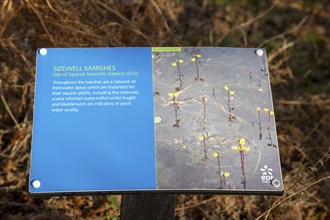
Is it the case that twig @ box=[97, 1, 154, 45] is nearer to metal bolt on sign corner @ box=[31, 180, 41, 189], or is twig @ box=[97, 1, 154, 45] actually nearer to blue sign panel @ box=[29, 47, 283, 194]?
blue sign panel @ box=[29, 47, 283, 194]

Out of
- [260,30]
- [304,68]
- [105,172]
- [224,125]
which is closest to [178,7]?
[260,30]

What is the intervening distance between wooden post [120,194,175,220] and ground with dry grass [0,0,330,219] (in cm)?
53

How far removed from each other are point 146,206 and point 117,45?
154 cm

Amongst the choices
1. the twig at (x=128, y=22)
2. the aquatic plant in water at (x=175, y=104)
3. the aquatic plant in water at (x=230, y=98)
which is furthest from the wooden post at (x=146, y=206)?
the twig at (x=128, y=22)

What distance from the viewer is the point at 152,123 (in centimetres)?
201

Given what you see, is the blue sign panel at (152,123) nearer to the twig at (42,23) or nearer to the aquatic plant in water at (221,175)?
the aquatic plant in water at (221,175)

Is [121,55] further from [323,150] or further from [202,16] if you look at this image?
[202,16]

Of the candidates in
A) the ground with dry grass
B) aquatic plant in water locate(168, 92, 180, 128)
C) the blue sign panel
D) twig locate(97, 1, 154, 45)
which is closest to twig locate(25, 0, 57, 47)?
the ground with dry grass

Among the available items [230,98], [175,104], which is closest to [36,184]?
[175,104]

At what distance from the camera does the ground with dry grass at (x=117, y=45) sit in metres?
2.87

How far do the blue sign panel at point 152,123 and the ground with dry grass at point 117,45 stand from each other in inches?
22.9

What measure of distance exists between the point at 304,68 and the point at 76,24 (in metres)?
2.25

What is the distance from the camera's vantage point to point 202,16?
4445mm

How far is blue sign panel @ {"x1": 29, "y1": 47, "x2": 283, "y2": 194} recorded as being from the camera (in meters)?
1.90
